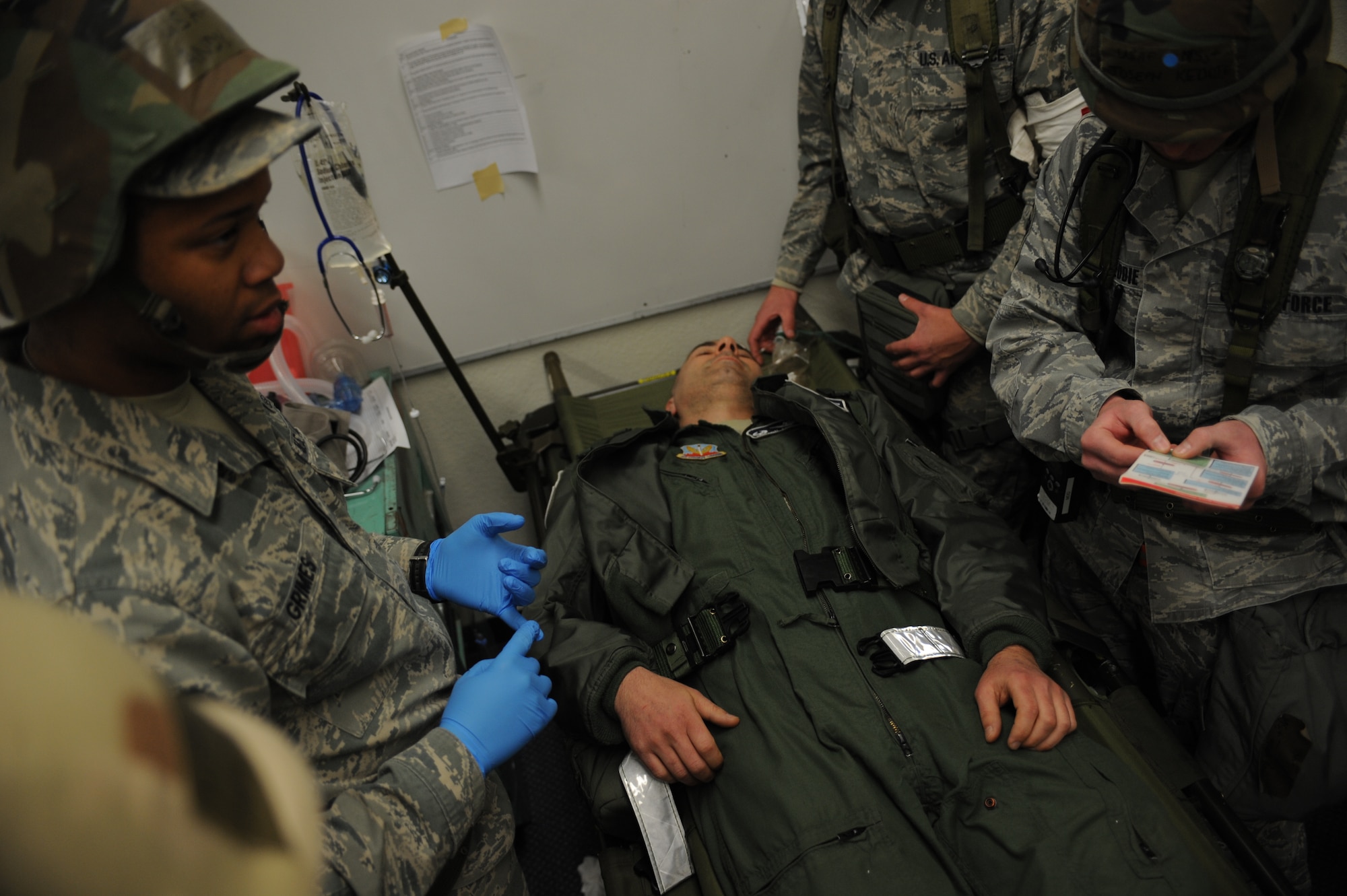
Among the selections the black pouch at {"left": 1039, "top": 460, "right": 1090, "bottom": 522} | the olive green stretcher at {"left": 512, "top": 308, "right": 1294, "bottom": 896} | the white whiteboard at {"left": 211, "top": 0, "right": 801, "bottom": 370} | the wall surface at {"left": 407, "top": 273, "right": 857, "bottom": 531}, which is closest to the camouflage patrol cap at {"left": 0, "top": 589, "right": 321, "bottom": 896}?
the olive green stretcher at {"left": 512, "top": 308, "right": 1294, "bottom": 896}

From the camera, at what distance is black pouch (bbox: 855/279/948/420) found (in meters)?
2.15

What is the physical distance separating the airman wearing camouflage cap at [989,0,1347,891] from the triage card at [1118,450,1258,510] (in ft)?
0.09

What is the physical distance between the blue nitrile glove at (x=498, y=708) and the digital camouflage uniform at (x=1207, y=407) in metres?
1.11

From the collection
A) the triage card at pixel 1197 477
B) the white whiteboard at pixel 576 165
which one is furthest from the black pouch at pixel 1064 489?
the white whiteboard at pixel 576 165

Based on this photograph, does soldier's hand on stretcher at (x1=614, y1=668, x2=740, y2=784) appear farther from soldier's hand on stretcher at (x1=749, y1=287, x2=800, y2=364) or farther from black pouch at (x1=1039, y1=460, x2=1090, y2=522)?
soldier's hand on stretcher at (x1=749, y1=287, x2=800, y2=364)

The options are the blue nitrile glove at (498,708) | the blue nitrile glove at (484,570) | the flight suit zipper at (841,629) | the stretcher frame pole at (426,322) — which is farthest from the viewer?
the stretcher frame pole at (426,322)

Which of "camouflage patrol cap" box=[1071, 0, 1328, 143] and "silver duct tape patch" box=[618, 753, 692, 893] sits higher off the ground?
"camouflage patrol cap" box=[1071, 0, 1328, 143]

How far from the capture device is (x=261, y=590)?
876mm

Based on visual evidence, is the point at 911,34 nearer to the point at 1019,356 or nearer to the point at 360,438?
the point at 1019,356

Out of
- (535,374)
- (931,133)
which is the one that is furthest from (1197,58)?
(535,374)

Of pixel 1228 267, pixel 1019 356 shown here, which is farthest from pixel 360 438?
pixel 1228 267

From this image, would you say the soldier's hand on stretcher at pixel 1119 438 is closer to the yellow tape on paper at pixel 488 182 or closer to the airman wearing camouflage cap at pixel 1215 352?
the airman wearing camouflage cap at pixel 1215 352

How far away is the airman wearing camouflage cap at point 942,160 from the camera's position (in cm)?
182

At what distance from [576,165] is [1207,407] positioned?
6.34 ft
